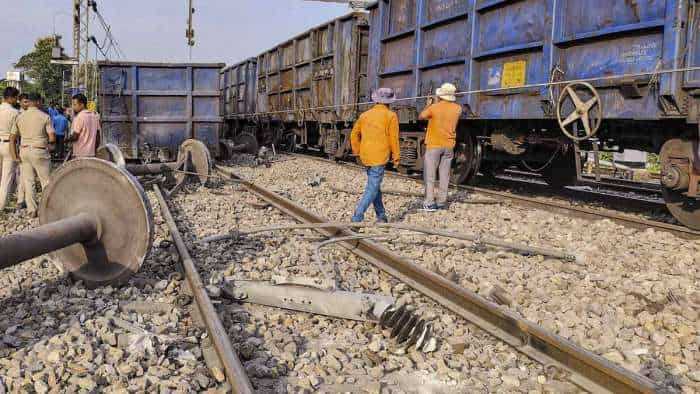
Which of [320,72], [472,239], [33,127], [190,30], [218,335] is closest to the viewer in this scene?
[218,335]

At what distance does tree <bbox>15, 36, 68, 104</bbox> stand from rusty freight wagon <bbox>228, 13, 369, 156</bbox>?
3482 cm

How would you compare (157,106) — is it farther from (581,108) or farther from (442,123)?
(581,108)

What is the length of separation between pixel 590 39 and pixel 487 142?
2944 mm

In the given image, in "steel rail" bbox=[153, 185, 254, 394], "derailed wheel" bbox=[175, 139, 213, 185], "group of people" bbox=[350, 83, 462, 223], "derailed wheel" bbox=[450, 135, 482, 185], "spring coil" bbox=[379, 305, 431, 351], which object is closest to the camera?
"steel rail" bbox=[153, 185, 254, 394]

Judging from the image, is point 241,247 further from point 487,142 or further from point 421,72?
point 421,72

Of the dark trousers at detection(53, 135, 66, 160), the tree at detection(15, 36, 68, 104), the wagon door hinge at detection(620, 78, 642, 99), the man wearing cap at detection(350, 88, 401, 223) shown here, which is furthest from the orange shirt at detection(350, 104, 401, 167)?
the tree at detection(15, 36, 68, 104)

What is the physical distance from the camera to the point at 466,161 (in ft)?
33.6

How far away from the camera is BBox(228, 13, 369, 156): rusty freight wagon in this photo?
14.1 metres

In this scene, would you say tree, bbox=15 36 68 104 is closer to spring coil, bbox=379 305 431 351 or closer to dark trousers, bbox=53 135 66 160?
dark trousers, bbox=53 135 66 160

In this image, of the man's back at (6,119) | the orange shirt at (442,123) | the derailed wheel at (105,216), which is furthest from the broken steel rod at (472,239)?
the man's back at (6,119)

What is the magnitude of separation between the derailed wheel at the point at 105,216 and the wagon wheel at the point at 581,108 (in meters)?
5.18

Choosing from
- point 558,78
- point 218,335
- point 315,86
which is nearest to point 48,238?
point 218,335

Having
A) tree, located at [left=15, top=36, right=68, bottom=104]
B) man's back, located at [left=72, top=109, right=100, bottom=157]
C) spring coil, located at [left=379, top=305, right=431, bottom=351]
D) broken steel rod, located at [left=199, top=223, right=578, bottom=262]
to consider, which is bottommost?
spring coil, located at [left=379, top=305, right=431, bottom=351]

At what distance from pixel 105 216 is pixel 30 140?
12.7 ft
